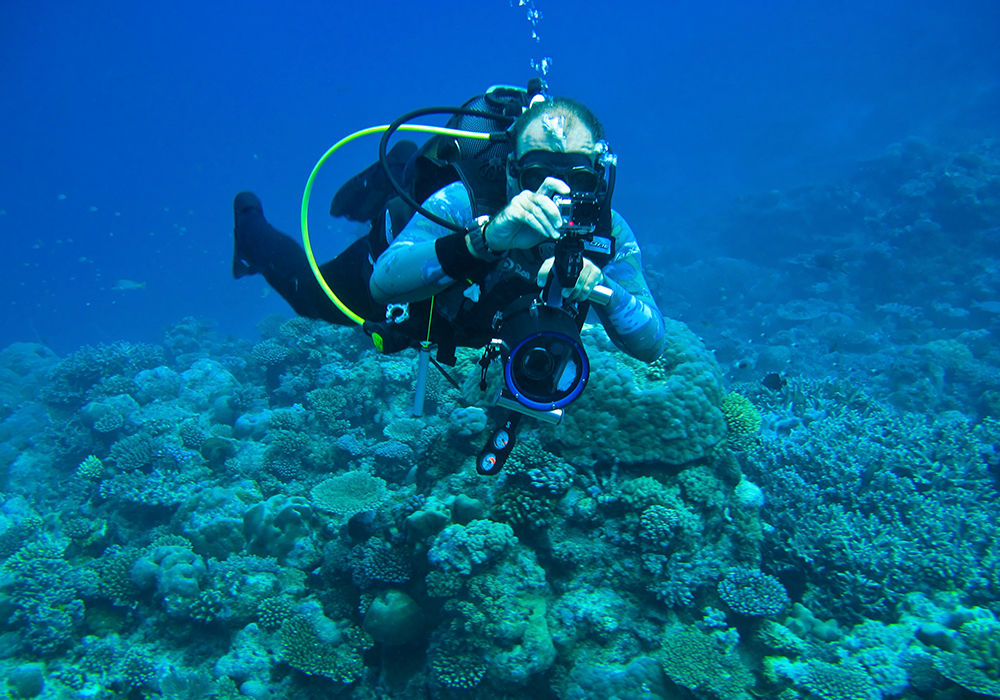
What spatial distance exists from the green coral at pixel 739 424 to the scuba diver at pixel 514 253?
2.93 metres

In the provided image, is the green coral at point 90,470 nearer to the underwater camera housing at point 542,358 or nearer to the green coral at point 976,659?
the underwater camera housing at point 542,358

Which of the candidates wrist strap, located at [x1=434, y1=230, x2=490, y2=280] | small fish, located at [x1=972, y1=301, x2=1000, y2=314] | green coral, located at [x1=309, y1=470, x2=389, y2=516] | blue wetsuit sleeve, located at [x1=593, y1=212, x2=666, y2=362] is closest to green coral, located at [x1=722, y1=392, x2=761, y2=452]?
blue wetsuit sleeve, located at [x1=593, y1=212, x2=666, y2=362]

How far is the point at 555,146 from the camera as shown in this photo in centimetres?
209

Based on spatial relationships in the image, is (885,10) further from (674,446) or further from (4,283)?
(4,283)

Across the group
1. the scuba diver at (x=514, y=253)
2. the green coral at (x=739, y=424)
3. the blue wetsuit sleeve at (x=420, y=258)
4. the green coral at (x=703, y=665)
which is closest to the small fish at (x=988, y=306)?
the green coral at (x=739, y=424)

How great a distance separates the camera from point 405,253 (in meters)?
2.13

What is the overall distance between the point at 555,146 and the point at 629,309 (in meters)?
0.96

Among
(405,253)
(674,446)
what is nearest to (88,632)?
(405,253)

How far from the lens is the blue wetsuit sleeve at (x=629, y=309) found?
250cm

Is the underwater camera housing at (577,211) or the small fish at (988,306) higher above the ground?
the small fish at (988,306)

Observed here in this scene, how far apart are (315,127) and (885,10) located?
112 metres

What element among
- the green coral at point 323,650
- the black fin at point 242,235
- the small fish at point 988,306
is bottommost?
the green coral at point 323,650

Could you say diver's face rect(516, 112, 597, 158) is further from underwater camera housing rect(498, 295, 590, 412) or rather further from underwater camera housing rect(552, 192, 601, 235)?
underwater camera housing rect(498, 295, 590, 412)

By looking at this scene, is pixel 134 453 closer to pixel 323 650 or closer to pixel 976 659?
pixel 323 650
